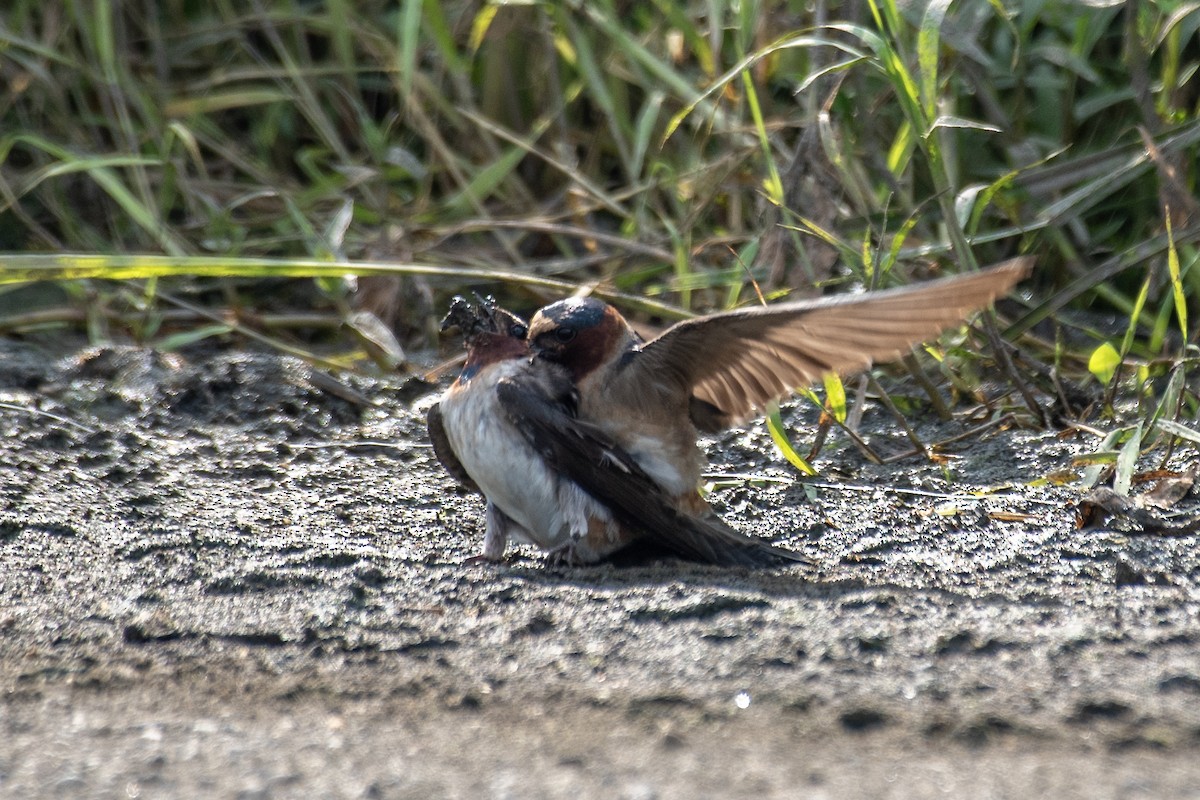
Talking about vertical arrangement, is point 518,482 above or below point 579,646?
above

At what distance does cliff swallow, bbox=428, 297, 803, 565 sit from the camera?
297 cm

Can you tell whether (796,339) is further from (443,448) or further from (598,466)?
(443,448)

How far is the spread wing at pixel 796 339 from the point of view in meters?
2.41

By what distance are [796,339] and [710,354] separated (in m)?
0.23

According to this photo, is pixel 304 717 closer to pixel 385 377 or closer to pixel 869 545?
pixel 869 545

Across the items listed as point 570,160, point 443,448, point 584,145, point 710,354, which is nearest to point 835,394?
point 710,354

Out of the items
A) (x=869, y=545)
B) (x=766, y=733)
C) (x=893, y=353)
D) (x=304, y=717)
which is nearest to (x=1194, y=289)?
(x=869, y=545)

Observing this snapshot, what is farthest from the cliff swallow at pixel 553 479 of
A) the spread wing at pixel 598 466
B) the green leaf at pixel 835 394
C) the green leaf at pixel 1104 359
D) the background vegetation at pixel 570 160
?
the green leaf at pixel 1104 359

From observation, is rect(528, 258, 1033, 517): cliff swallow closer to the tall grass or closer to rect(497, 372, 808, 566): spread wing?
rect(497, 372, 808, 566): spread wing

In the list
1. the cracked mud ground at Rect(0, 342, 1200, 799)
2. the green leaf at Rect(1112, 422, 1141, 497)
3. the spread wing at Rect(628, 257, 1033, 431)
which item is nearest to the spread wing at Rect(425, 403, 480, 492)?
the cracked mud ground at Rect(0, 342, 1200, 799)

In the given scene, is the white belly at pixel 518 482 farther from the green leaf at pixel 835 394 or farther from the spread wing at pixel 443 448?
the green leaf at pixel 835 394

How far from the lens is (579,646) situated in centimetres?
231

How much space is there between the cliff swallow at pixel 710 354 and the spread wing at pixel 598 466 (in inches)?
1.8

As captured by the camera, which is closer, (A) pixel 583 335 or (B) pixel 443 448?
(A) pixel 583 335
